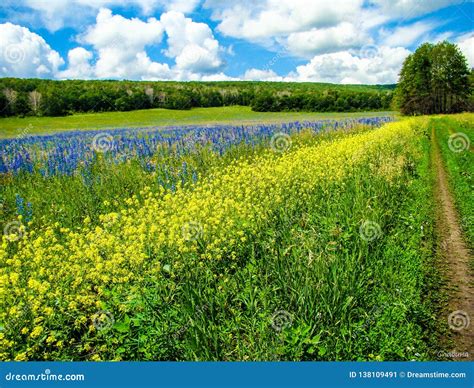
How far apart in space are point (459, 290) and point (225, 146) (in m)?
9.03

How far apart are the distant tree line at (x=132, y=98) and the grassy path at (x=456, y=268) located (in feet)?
53.0

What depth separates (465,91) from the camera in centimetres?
6097

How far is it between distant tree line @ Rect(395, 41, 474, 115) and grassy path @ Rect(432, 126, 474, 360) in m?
60.2

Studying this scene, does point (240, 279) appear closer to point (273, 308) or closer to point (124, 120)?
point (273, 308)

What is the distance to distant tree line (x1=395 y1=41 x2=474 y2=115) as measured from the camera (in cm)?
6097

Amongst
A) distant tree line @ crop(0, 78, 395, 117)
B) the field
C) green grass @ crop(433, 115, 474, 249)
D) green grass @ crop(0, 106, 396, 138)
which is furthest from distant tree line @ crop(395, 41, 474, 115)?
the field

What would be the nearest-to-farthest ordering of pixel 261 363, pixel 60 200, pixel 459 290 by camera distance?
pixel 261 363, pixel 459 290, pixel 60 200

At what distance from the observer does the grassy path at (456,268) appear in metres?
4.04

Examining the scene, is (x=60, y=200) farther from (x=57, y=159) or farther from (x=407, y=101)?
(x=407, y=101)

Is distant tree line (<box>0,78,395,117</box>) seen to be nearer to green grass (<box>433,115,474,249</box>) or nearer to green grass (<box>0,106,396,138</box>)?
green grass (<box>0,106,396,138</box>)

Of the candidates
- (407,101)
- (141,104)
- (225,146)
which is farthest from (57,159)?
(407,101)

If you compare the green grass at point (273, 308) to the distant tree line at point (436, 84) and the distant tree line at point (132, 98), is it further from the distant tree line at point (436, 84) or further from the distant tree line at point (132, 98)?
the distant tree line at point (436, 84)

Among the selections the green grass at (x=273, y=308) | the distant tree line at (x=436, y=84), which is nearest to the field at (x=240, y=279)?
the green grass at (x=273, y=308)

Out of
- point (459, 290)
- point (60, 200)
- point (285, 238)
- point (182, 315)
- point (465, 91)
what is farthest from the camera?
point (465, 91)
